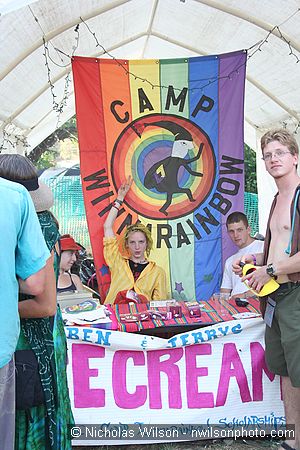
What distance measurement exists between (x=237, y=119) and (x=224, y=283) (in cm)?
133

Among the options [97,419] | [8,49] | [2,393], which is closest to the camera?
[2,393]

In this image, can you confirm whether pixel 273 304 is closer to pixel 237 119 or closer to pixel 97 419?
pixel 97 419

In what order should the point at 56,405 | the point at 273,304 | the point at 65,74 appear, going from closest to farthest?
the point at 56,405, the point at 273,304, the point at 65,74

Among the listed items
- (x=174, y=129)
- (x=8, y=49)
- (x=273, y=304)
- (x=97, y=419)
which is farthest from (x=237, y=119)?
(x=97, y=419)

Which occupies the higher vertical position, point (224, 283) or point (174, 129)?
point (174, 129)

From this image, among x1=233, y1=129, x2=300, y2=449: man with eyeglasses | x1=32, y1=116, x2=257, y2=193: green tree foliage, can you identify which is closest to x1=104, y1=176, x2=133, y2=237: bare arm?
x1=233, y1=129, x2=300, y2=449: man with eyeglasses

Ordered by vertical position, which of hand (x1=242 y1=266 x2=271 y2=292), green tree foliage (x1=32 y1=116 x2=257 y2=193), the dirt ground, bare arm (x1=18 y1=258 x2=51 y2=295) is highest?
green tree foliage (x1=32 y1=116 x2=257 y2=193)

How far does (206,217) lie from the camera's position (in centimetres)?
427

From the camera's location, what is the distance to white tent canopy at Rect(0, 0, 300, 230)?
151 inches

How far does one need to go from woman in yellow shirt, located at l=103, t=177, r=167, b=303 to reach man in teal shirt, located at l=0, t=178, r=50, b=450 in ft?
8.09

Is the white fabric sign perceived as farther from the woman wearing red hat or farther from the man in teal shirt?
the man in teal shirt

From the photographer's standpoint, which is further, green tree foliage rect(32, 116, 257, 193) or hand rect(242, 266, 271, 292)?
green tree foliage rect(32, 116, 257, 193)

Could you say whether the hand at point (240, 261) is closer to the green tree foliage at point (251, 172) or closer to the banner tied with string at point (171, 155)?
the banner tied with string at point (171, 155)

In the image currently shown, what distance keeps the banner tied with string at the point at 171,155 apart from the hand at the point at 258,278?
1840 millimetres
